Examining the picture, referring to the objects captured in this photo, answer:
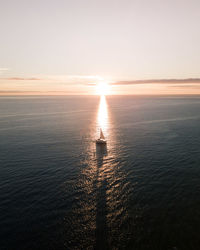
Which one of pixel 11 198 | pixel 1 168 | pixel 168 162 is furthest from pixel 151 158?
pixel 1 168

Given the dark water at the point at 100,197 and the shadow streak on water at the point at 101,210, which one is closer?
the shadow streak on water at the point at 101,210


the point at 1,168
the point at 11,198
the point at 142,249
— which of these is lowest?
the point at 142,249

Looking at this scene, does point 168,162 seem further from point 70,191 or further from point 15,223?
point 15,223

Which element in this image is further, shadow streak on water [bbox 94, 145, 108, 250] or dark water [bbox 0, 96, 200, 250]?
dark water [bbox 0, 96, 200, 250]

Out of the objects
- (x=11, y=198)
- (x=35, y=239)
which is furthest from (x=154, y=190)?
(x=11, y=198)

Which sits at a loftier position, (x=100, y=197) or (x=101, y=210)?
(x=100, y=197)

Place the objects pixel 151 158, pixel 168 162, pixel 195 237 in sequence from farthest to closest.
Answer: pixel 151 158, pixel 168 162, pixel 195 237

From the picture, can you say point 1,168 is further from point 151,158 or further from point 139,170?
point 151,158

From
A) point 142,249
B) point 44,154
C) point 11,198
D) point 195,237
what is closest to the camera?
point 142,249

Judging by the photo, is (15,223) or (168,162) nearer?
(15,223)

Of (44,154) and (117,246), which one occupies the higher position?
(44,154)

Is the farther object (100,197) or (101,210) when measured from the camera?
(100,197)
